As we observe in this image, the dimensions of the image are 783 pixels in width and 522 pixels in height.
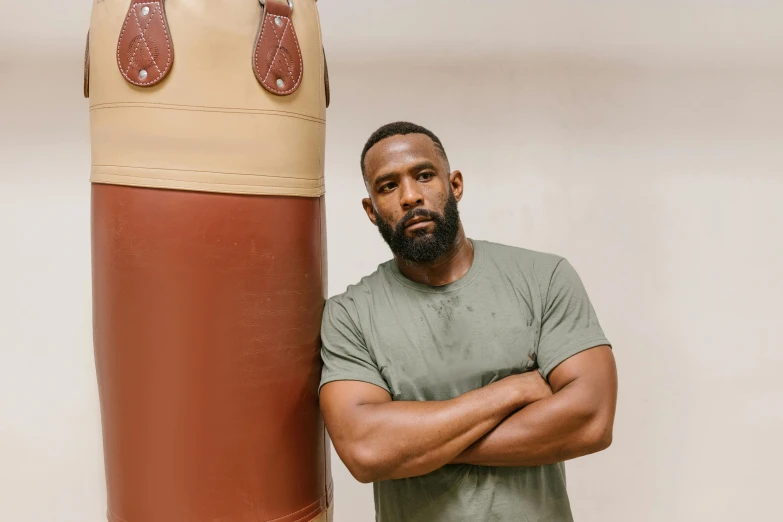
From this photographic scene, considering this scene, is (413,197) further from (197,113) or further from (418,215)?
(197,113)

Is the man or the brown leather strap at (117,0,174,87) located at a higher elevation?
the brown leather strap at (117,0,174,87)

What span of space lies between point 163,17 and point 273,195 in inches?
14.7

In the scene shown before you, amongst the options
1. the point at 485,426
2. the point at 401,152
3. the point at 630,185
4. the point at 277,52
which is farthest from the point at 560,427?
the point at 630,185

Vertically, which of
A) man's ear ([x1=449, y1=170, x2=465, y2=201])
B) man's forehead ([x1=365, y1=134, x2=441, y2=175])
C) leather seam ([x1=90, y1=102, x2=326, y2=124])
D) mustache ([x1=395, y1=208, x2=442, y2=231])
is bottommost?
mustache ([x1=395, y1=208, x2=442, y2=231])

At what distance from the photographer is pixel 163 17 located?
3.92 feet

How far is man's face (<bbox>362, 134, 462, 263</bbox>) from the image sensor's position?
1419 millimetres

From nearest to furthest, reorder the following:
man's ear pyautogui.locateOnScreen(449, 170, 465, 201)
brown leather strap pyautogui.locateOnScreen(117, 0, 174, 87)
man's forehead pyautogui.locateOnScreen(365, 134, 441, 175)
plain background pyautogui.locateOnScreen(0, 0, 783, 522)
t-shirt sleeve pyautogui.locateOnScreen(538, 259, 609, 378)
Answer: brown leather strap pyautogui.locateOnScreen(117, 0, 174, 87) → t-shirt sleeve pyautogui.locateOnScreen(538, 259, 609, 378) → man's forehead pyautogui.locateOnScreen(365, 134, 441, 175) → man's ear pyautogui.locateOnScreen(449, 170, 465, 201) → plain background pyautogui.locateOnScreen(0, 0, 783, 522)

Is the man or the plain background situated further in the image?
the plain background

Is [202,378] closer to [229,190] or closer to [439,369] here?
[229,190]

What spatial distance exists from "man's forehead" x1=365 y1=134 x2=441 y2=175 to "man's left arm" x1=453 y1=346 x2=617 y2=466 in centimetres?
55

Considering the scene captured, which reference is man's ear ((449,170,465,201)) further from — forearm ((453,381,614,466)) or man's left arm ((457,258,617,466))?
forearm ((453,381,614,466))

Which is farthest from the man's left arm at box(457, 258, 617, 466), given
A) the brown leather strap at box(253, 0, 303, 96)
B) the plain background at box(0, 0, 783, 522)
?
the plain background at box(0, 0, 783, 522)

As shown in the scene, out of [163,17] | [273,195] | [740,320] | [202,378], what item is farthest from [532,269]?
[740,320]

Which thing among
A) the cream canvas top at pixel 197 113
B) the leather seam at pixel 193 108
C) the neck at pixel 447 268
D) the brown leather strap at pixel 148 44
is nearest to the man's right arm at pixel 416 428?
the neck at pixel 447 268
